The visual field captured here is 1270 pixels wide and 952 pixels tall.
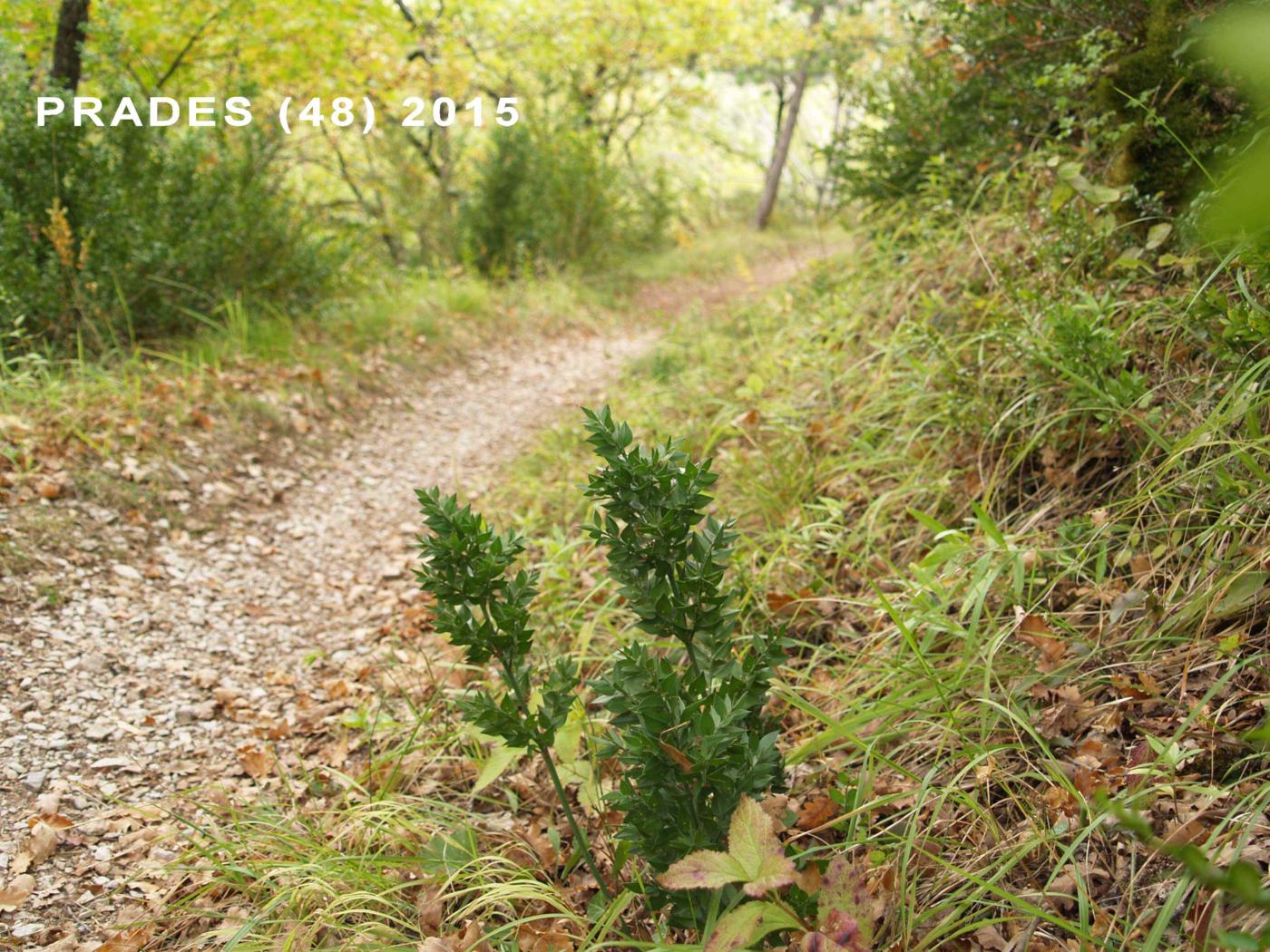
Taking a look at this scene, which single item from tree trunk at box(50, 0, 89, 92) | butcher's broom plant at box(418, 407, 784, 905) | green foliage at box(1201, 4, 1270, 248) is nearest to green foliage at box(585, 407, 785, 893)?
butcher's broom plant at box(418, 407, 784, 905)

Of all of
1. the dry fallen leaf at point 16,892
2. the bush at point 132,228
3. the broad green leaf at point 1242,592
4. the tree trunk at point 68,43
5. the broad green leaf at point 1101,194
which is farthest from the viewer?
the tree trunk at point 68,43

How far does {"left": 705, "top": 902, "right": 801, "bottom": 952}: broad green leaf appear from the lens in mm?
1327

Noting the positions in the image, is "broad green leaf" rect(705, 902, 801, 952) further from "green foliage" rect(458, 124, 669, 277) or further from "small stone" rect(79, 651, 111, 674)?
"green foliage" rect(458, 124, 669, 277)

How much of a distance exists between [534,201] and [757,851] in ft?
30.7

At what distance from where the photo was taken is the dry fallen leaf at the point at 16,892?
2010 mm

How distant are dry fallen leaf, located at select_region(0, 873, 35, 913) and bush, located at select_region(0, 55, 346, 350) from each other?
332 centimetres

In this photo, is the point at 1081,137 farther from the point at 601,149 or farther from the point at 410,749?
the point at 601,149

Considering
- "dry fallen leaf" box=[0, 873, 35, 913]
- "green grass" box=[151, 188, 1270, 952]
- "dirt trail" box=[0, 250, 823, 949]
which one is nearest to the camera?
"green grass" box=[151, 188, 1270, 952]

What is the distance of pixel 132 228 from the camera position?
505 centimetres

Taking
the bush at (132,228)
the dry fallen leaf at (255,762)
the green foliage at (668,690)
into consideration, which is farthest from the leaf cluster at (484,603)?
the bush at (132,228)

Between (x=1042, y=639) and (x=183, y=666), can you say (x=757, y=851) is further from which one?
(x=183, y=666)

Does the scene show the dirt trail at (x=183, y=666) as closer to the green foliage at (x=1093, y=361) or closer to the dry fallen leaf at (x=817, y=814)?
the dry fallen leaf at (x=817, y=814)

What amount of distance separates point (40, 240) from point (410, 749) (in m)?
4.11

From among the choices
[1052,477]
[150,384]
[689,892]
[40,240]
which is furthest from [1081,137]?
[40,240]
